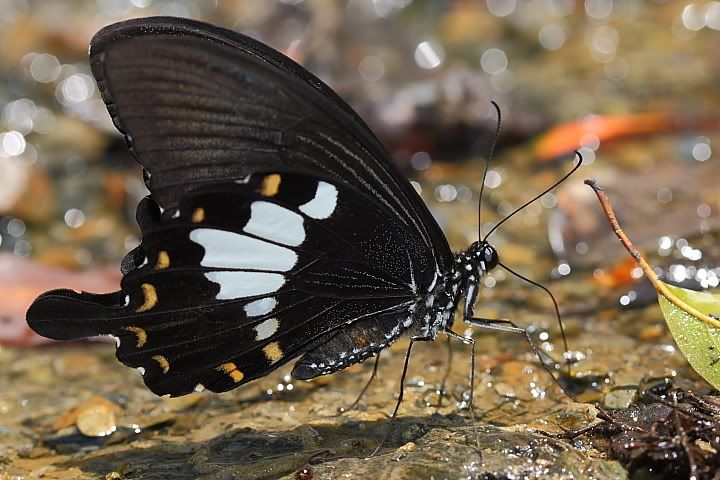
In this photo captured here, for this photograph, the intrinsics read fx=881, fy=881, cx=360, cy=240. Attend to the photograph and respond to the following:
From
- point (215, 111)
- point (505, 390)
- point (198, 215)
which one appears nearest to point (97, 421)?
point (198, 215)

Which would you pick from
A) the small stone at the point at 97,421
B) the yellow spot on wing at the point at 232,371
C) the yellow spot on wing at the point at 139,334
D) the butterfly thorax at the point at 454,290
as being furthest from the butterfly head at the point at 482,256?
the small stone at the point at 97,421

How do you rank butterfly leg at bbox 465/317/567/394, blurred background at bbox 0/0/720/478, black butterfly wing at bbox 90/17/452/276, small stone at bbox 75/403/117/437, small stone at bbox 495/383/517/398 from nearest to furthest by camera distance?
black butterfly wing at bbox 90/17/452/276, butterfly leg at bbox 465/317/567/394, small stone at bbox 495/383/517/398, small stone at bbox 75/403/117/437, blurred background at bbox 0/0/720/478

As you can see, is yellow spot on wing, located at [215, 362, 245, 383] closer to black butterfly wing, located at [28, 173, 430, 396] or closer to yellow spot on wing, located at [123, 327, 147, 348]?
black butterfly wing, located at [28, 173, 430, 396]

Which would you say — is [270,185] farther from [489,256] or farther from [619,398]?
[619,398]

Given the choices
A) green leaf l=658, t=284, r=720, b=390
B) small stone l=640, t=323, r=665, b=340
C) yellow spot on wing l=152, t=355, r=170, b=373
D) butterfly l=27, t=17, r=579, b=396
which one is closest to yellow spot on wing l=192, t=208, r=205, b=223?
butterfly l=27, t=17, r=579, b=396

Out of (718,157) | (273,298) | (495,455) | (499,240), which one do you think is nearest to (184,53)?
(273,298)

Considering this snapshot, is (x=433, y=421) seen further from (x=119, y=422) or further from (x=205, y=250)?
(x=119, y=422)
